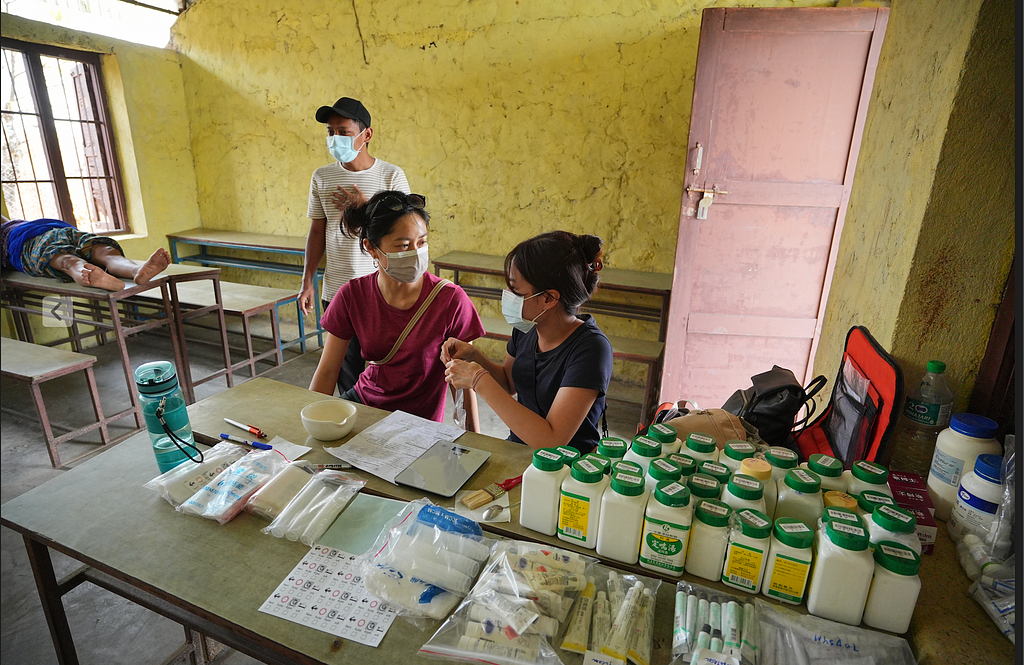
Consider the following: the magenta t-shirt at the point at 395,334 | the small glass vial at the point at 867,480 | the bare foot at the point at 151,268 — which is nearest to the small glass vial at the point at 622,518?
the small glass vial at the point at 867,480

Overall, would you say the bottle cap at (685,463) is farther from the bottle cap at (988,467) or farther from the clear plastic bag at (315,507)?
the clear plastic bag at (315,507)

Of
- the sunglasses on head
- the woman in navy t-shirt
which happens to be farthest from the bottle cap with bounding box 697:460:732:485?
the sunglasses on head

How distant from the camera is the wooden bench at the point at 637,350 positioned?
3195 mm

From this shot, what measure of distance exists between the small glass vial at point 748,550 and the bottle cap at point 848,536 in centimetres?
9

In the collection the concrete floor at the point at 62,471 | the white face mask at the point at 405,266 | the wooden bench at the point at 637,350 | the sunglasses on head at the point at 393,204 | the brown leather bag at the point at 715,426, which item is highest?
the sunglasses on head at the point at 393,204

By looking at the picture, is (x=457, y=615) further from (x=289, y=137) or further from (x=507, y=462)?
(x=289, y=137)

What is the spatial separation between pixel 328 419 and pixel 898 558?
4.16 ft

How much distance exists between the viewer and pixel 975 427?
1.07m

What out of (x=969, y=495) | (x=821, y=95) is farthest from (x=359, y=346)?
(x=821, y=95)

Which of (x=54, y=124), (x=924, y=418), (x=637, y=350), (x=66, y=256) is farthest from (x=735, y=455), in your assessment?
(x=54, y=124)

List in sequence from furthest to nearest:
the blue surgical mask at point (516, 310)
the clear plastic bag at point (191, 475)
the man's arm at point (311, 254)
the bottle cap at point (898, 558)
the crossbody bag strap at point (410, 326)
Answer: the man's arm at point (311, 254), the crossbody bag strap at point (410, 326), the blue surgical mask at point (516, 310), the clear plastic bag at point (191, 475), the bottle cap at point (898, 558)

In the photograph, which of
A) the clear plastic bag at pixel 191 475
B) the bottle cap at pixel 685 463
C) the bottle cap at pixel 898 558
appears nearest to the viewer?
the bottle cap at pixel 898 558

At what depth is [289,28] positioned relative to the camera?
438 centimetres

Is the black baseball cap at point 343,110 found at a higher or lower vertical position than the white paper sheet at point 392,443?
higher
